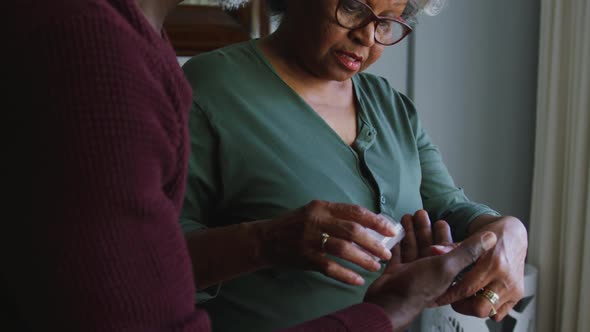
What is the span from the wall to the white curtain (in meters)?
0.13

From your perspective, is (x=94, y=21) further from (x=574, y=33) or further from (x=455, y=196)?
(x=574, y=33)

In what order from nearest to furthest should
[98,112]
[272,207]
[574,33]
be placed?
[98,112]
[272,207]
[574,33]

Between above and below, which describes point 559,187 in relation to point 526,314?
above

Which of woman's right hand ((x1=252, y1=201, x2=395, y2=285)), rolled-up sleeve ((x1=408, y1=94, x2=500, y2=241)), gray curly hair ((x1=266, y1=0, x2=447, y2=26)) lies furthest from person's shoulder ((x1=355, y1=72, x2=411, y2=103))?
woman's right hand ((x1=252, y1=201, x2=395, y2=285))

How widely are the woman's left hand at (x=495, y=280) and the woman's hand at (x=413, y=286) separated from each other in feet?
0.29

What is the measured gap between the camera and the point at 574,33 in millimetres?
1964

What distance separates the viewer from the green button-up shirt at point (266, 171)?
1089 millimetres

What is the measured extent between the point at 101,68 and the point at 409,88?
6.04ft

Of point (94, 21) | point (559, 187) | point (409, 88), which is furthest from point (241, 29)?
point (94, 21)

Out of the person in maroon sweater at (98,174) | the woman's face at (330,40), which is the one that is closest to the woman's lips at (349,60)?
the woman's face at (330,40)

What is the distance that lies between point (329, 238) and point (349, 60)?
43 cm

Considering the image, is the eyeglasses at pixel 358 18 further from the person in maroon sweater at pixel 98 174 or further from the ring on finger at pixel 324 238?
the person in maroon sweater at pixel 98 174

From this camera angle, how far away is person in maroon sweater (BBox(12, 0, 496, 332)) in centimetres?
48

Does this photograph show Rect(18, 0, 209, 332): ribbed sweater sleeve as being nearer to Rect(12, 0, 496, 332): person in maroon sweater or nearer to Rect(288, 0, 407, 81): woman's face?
Rect(12, 0, 496, 332): person in maroon sweater
